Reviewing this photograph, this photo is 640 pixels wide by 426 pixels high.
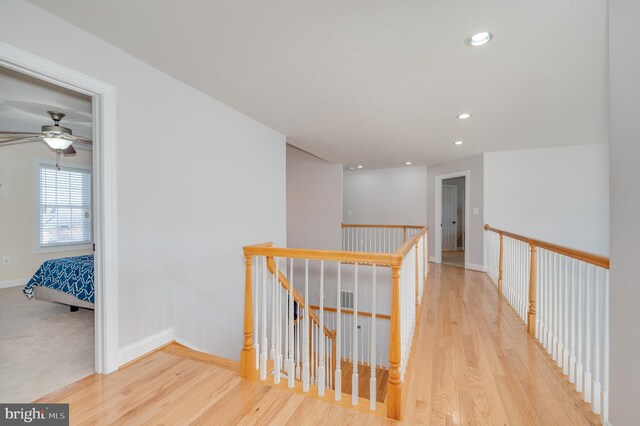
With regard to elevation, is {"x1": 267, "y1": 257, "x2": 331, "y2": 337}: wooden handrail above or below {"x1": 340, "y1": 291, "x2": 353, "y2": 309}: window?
above

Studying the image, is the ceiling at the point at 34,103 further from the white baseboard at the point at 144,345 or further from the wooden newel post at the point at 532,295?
the wooden newel post at the point at 532,295

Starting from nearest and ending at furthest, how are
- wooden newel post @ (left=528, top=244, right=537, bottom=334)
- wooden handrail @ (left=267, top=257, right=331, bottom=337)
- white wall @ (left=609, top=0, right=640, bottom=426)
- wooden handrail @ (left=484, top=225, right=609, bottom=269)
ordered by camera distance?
white wall @ (left=609, top=0, right=640, bottom=426) → wooden handrail @ (left=484, top=225, right=609, bottom=269) → wooden newel post @ (left=528, top=244, right=537, bottom=334) → wooden handrail @ (left=267, top=257, right=331, bottom=337)

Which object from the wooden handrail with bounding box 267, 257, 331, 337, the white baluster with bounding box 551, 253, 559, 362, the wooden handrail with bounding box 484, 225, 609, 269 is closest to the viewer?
the wooden handrail with bounding box 484, 225, 609, 269

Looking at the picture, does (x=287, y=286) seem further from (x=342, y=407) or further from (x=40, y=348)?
(x=40, y=348)

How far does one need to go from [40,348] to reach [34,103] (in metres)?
2.57

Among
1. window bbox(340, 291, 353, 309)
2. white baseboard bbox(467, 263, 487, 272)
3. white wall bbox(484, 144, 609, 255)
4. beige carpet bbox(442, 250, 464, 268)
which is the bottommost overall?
window bbox(340, 291, 353, 309)

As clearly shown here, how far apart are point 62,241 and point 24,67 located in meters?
4.75

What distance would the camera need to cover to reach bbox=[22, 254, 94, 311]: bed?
3.06m

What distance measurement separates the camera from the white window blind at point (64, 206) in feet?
15.6

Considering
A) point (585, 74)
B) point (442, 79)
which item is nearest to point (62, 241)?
point (442, 79)

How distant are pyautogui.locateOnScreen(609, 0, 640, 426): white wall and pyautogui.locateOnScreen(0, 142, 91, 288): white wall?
7.01m

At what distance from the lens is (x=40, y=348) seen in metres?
2.35

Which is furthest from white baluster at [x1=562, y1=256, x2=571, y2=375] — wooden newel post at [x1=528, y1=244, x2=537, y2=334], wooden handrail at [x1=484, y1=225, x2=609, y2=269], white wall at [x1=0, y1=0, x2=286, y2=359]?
white wall at [x1=0, y1=0, x2=286, y2=359]

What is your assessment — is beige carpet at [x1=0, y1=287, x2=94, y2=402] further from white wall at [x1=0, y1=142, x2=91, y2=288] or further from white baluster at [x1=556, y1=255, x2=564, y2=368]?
white baluster at [x1=556, y1=255, x2=564, y2=368]
